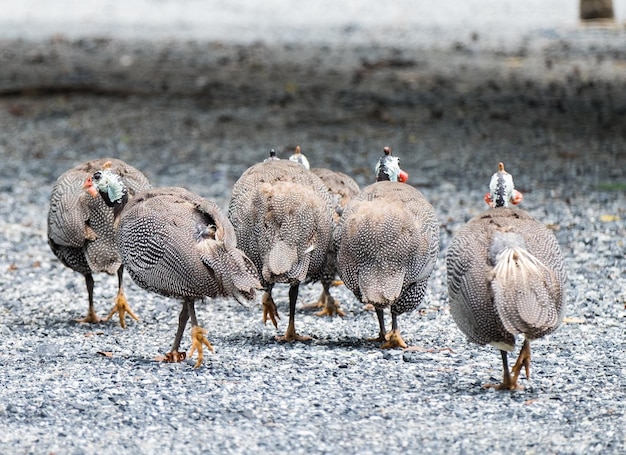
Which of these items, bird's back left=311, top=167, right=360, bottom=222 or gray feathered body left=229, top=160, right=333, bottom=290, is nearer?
gray feathered body left=229, top=160, right=333, bottom=290

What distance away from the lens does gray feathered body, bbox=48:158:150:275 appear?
21.2ft

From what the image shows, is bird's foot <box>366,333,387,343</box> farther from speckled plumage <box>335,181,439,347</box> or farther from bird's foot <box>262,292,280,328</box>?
bird's foot <box>262,292,280,328</box>

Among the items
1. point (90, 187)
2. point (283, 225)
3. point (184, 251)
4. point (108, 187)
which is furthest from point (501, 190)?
point (90, 187)

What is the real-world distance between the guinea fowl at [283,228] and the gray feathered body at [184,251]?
32 centimetres

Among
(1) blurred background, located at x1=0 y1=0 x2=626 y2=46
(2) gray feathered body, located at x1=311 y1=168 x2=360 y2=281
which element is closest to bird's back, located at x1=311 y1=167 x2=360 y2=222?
(2) gray feathered body, located at x1=311 y1=168 x2=360 y2=281

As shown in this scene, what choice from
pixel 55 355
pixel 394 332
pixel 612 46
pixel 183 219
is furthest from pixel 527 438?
pixel 612 46

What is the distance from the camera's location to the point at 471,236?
5410mm

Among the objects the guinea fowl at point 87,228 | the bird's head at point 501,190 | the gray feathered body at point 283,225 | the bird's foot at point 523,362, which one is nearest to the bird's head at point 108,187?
the guinea fowl at point 87,228

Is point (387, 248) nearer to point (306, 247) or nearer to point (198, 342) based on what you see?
point (306, 247)

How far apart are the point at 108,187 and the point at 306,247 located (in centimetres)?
111

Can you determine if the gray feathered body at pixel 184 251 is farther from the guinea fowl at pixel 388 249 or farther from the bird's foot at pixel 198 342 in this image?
the guinea fowl at pixel 388 249

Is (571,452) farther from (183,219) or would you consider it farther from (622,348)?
(183,219)

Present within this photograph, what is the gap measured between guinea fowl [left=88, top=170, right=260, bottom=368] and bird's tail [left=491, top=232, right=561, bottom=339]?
122cm

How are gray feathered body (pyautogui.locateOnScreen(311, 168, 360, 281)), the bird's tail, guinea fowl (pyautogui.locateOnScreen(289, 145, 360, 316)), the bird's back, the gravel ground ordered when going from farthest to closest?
the bird's back, guinea fowl (pyautogui.locateOnScreen(289, 145, 360, 316)), gray feathered body (pyautogui.locateOnScreen(311, 168, 360, 281)), the bird's tail, the gravel ground
